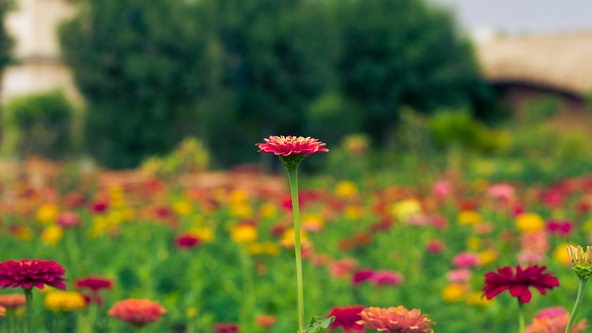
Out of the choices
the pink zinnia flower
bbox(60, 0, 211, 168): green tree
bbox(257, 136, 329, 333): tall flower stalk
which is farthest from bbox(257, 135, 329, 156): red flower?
Answer: bbox(60, 0, 211, 168): green tree

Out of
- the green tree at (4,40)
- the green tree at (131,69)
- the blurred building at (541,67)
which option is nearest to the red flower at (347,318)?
the green tree at (4,40)

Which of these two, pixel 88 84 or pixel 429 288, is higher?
pixel 88 84

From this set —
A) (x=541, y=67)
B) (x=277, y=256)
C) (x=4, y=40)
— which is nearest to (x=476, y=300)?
(x=277, y=256)

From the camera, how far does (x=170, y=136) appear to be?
58.6ft

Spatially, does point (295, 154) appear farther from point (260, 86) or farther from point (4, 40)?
point (260, 86)

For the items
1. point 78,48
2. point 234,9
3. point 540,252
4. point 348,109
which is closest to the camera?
point 540,252

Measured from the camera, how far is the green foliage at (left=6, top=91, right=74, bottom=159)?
16062 millimetres

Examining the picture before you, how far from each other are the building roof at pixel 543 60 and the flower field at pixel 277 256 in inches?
605

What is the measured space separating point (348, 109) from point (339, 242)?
15120 millimetres

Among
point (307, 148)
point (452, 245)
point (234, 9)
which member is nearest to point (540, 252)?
point (452, 245)

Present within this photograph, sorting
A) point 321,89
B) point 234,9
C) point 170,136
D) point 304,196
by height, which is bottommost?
point 304,196

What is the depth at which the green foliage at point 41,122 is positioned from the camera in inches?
632

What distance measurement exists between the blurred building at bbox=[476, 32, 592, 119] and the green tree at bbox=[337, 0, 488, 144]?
5.94 feet

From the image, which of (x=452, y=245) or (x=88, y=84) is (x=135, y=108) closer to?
(x=88, y=84)
